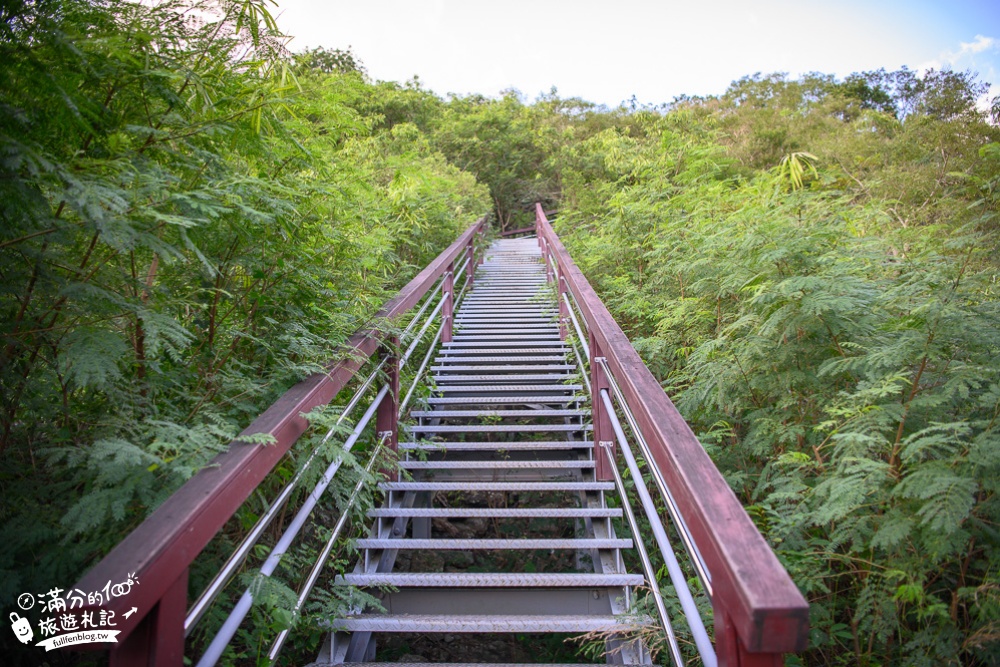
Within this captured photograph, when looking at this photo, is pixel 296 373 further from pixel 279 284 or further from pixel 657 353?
pixel 657 353

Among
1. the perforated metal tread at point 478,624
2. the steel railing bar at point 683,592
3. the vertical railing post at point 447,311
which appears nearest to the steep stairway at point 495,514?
the perforated metal tread at point 478,624

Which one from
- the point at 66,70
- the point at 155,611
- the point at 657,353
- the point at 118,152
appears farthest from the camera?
the point at 657,353

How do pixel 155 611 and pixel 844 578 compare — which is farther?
pixel 844 578

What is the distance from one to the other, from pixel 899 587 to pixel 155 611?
1.98m

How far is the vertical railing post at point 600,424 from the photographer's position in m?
2.88

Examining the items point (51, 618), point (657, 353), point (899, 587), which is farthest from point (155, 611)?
point (657, 353)

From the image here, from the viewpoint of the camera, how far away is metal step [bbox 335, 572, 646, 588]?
2131 mm

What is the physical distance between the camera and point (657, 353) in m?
3.50

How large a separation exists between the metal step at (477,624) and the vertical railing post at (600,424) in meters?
1.04

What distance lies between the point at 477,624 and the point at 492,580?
28 centimetres

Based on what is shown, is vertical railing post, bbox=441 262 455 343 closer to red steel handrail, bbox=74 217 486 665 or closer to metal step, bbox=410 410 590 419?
metal step, bbox=410 410 590 419

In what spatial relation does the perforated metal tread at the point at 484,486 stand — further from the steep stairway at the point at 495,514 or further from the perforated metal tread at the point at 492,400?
the perforated metal tread at the point at 492,400

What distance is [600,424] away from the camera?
9.79 feet

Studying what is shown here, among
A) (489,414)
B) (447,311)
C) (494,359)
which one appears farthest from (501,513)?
(447,311)
